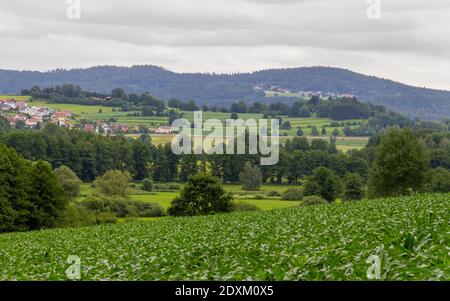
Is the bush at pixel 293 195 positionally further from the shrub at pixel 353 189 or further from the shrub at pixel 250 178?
the shrub at pixel 250 178

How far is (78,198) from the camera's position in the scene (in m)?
102

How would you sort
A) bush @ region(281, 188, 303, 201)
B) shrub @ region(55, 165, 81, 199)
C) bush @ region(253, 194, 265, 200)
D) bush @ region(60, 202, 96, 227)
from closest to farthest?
1. bush @ region(60, 202, 96, 227)
2. shrub @ region(55, 165, 81, 199)
3. bush @ region(281, 188, 303, 201)
4. bush @ region(253, 194, 265, 200)

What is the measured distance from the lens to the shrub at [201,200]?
70000mm

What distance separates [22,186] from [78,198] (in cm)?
3901

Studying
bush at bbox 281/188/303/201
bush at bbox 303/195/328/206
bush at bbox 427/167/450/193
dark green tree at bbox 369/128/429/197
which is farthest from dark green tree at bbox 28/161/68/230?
bush at bbox 427/167/450/193

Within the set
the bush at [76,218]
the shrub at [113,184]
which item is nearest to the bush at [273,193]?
the shrub at [113,184]

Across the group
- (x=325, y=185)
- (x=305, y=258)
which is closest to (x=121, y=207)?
(x=325, y=185)

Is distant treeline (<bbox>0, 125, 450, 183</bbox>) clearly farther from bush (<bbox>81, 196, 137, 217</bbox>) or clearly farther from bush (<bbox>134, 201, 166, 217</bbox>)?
bush (<bbox>81, 196, 137, 217</bbox>)

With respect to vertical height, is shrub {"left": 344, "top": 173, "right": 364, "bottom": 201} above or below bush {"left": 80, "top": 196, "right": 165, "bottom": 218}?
above

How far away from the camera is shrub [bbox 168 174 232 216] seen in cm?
7000

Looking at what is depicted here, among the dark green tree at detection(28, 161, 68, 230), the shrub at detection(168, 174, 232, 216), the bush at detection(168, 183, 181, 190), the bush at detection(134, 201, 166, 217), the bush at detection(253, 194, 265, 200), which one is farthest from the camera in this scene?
the bush at detection(168, 183, 181, 190)

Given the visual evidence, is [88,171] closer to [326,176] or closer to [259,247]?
[326,176]

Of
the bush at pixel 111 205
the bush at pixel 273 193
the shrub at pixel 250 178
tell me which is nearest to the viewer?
the bush at pixel 111 205
